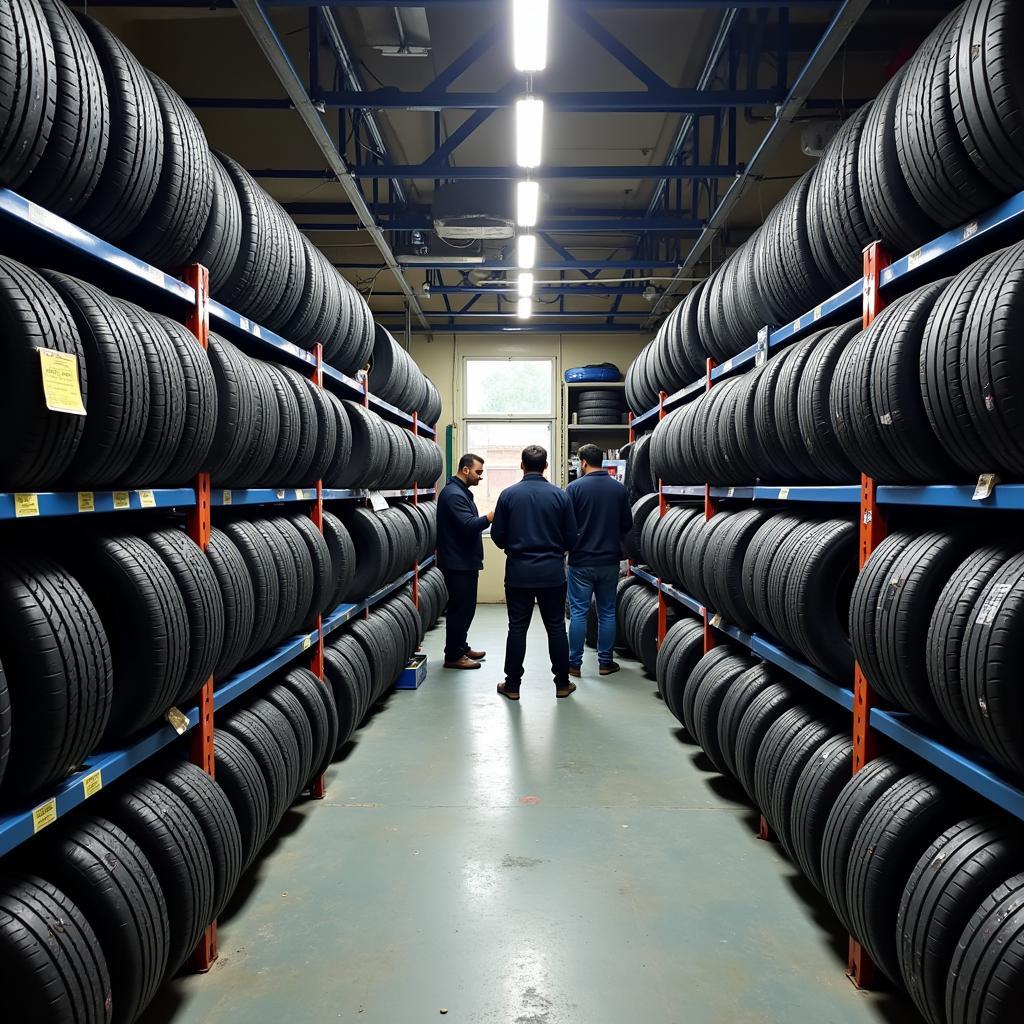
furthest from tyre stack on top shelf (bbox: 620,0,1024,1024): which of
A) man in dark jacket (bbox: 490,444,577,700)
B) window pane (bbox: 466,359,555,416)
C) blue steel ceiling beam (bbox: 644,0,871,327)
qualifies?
window pane (bbox: 466,359,555,416)

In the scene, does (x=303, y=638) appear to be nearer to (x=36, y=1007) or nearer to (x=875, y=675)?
(x=36, y=1007)

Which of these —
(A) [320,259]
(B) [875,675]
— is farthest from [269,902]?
(A) [320,259]

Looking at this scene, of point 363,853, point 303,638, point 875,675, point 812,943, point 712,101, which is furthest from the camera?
point 712,101

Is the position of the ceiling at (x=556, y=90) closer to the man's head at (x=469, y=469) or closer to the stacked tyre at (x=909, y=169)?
the stacked tyre at (x=909, y=169)

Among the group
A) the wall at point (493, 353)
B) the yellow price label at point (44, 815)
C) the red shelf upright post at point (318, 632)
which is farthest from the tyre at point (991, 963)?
the wall at point (493, 353)

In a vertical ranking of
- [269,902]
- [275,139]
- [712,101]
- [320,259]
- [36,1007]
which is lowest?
[269,902]

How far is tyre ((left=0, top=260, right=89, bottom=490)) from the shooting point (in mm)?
1695

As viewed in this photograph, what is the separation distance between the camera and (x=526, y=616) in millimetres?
6285

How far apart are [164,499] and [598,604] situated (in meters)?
5.31

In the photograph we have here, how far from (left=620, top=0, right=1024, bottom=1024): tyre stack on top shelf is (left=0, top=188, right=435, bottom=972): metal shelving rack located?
220 cm

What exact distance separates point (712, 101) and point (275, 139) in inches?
161

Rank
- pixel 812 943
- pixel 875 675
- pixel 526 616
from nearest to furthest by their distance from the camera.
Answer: pixel 875 675 < pixel 812 943 < pixel 526 616

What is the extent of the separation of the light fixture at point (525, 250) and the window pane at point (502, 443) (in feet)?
15.7

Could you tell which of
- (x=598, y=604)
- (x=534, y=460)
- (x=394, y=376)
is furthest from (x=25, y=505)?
(x=598, y=604)
